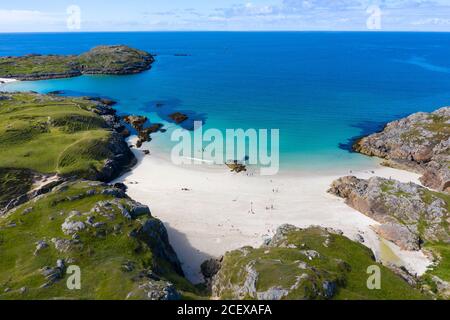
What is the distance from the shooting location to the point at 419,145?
80125mm

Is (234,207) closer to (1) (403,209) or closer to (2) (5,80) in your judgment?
(1) (403,209)

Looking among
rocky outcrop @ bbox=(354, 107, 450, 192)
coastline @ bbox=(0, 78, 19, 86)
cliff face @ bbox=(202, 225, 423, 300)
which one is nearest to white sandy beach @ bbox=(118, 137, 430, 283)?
rocky outcrop @ bbox=(354, 107, 450, 192)

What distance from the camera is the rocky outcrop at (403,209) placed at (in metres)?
50.9

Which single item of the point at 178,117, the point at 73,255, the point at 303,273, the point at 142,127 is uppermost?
the point at 178,117

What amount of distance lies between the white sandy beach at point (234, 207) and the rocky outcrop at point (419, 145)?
14.5 ft

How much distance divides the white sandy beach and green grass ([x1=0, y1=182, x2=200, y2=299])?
9589mm

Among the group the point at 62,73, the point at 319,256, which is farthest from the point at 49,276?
the point at 62,73

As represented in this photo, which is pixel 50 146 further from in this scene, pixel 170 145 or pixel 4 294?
pixel 4 294

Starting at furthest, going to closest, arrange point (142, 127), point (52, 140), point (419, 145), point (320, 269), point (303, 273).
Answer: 1. point (142, 127)
2. point (419, 145)
3. point (52, 140)
4. point (320, 269)
5. point (303, 273)

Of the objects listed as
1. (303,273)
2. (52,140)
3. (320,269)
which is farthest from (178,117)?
(303,273)

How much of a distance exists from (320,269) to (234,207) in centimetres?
2662

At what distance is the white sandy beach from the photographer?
50.1 metres

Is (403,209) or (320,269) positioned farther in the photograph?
(403,209)

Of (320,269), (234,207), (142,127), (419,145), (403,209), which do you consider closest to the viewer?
(320,269)
